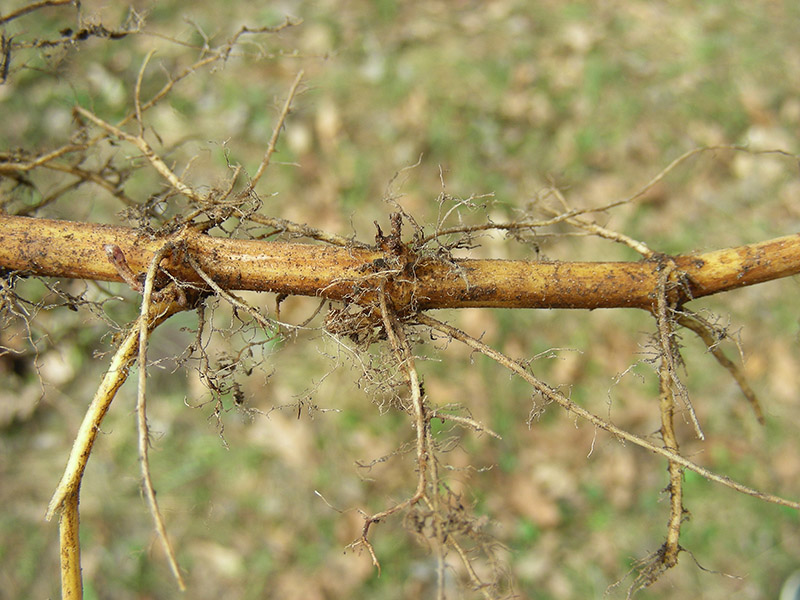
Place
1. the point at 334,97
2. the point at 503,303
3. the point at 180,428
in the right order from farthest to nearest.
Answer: the point at 334,97, the point at 180,428, the point at 503,303

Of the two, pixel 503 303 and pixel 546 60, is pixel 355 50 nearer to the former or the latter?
pixel 546 60

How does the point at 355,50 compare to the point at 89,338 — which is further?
the point at 355,50

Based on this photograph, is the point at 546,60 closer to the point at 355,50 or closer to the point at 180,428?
the point at 355,50

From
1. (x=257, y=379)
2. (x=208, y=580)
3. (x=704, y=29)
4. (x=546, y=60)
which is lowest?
(x=208, y=580)

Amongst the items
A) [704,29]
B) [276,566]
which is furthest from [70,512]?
[704,29]

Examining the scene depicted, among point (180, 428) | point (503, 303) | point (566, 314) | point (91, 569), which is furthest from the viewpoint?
point (566, 314)

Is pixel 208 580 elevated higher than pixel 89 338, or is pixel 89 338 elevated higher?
pixel 89 338
